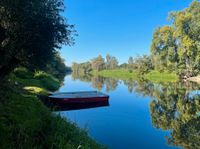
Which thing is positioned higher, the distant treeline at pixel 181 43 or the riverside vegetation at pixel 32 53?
the distant treeline at pixel 181 43

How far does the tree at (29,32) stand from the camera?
1031 centimetres

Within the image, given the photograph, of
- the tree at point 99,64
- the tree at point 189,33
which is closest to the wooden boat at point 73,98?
the tree at point 189,33

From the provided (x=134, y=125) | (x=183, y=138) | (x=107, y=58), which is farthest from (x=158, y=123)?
(x=107, y=58)

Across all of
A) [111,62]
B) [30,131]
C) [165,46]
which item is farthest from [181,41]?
[111,62]

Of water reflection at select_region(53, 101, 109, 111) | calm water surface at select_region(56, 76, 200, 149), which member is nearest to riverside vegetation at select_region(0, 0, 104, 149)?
calm water surface at select_region(56, 76, 200, 149)

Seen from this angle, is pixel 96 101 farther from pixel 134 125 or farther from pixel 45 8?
pixel 45 8

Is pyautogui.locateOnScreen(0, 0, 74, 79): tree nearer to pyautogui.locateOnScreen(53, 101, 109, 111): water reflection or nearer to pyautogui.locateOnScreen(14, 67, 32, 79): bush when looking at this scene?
pyautogui.locateOnScreen(53, 101, 109, 111): water reflection

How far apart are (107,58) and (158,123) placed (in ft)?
508

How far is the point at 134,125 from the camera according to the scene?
16.9m

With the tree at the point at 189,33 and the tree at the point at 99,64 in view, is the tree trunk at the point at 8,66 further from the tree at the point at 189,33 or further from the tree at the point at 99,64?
the tree at the point at 99,64

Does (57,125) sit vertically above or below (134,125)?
above

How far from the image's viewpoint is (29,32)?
10.7 metres

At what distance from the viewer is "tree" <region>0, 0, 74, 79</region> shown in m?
→ 10.3

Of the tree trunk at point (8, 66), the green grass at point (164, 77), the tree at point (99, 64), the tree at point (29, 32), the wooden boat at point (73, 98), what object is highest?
the tree at point (99, 64)
